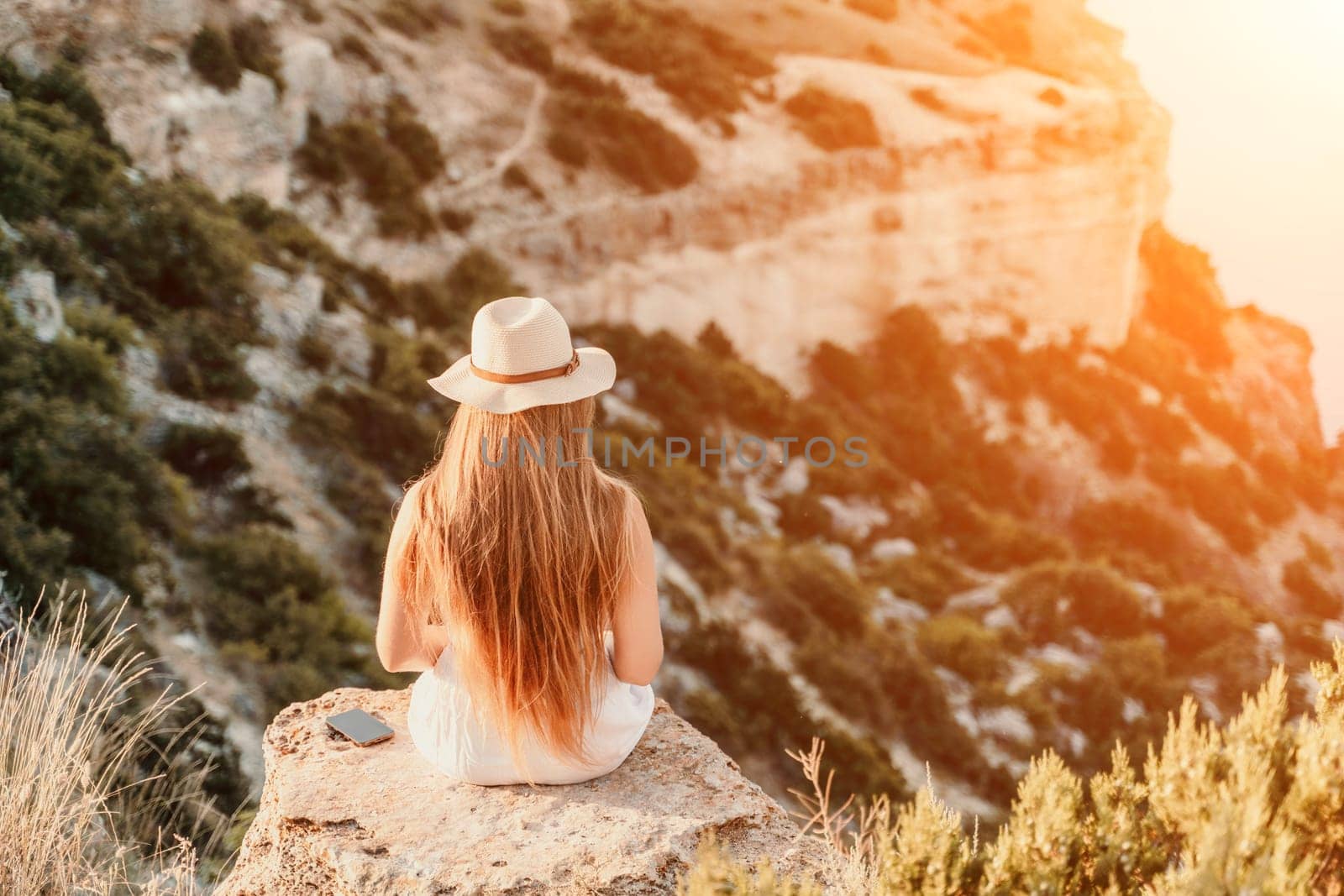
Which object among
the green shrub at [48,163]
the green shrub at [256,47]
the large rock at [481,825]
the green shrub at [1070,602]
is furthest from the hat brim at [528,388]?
the green shrub at [1070,602]

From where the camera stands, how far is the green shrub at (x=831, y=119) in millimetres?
20672

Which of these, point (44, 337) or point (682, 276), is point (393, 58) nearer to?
point (682, 276)

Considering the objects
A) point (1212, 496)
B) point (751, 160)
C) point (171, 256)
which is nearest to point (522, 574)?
point (171, 256)

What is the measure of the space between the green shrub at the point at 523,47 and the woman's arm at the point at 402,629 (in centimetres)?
1731

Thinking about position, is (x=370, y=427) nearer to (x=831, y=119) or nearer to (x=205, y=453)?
(x=205, y=453)

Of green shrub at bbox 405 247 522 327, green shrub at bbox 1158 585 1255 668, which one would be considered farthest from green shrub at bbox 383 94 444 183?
green shrub at bbox 1158 585 1255 668

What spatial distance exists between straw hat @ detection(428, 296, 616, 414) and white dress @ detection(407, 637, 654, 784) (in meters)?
0.84

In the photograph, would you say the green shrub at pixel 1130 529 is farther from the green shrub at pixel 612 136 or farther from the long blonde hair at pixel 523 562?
the long blonde hair at pixel 523 562

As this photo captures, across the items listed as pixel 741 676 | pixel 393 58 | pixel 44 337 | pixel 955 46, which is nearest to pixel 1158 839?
pixel 44 337

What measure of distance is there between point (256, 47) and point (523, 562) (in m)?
13.9

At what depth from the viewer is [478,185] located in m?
16.9

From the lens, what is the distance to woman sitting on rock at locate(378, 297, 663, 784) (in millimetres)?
2703

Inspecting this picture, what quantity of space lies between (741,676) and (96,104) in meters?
10.1

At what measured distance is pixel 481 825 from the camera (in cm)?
273
